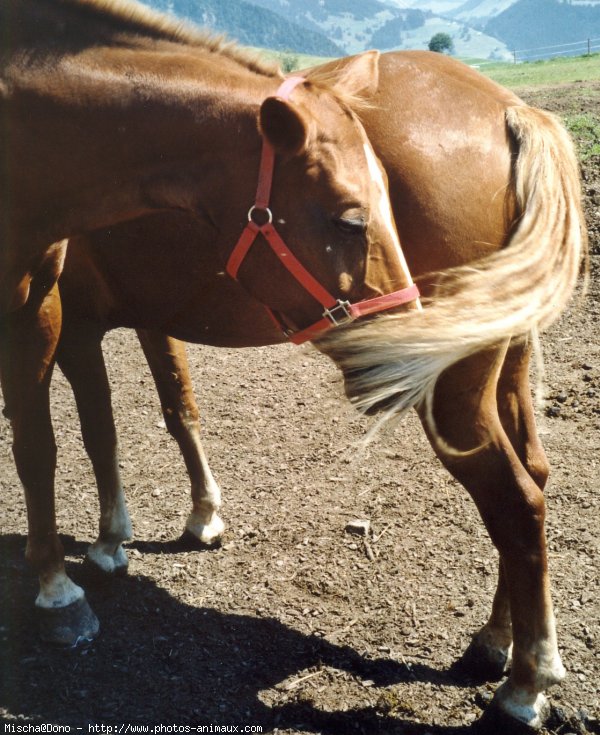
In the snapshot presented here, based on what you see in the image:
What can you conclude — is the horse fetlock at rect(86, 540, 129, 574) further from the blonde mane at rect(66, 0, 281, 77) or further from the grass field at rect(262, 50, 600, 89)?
the grass field at rect(262, 50, 600, 89)

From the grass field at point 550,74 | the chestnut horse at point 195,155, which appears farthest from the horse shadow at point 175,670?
the grass field at point 550,74

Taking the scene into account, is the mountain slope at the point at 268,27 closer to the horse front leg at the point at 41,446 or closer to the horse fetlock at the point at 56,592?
the horse front leg at the point at 41,446

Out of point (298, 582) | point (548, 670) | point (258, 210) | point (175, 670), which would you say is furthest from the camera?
point (298, 582)

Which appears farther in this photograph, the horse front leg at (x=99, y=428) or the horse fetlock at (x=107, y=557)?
the horse fetlock at (x=107, y=557)

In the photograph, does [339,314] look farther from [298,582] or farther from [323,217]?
[298,582]

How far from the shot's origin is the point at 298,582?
9.90 feet

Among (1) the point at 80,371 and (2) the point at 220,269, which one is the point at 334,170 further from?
(1) the point at 80,371

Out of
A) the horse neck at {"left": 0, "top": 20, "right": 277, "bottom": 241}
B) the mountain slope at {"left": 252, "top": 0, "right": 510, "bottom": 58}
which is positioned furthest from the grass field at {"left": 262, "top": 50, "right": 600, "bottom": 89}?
the mountain slope at {"left": 252, "top": 0, "right": 510, "bottom": 58}

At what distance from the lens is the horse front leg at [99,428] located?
285cm

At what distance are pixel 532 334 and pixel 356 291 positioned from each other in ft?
2.24

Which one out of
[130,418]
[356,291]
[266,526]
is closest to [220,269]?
[356,291]

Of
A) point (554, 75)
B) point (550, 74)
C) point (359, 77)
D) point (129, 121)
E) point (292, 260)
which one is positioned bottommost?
point (292, 260)

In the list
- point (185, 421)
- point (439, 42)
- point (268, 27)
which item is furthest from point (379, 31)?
point (185, 421)

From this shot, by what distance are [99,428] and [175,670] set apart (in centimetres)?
110
